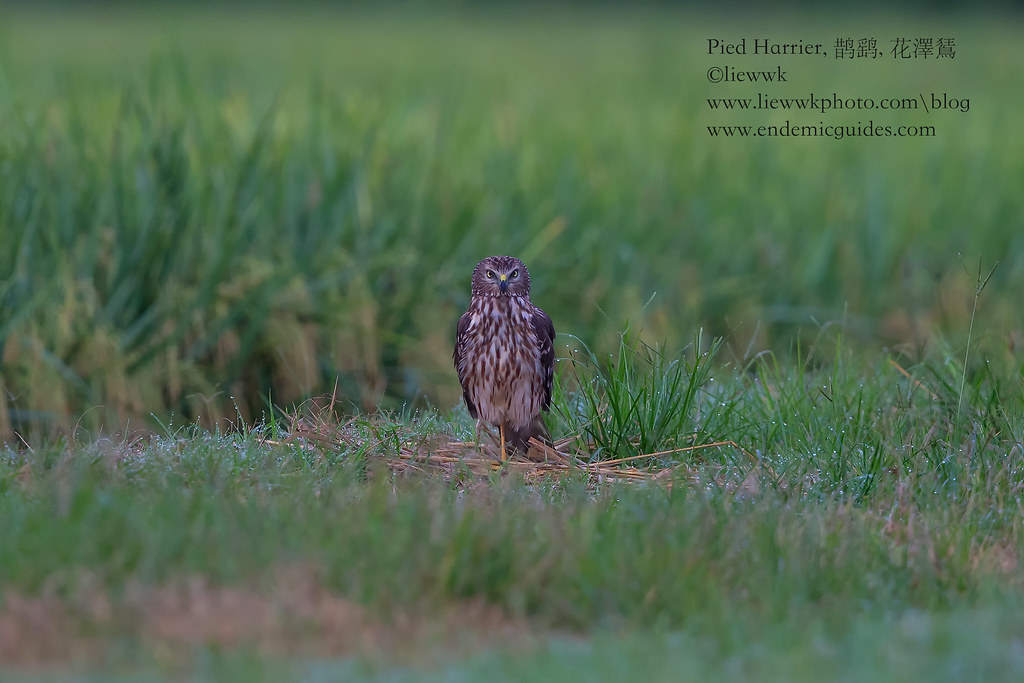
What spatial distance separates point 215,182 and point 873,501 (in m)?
4.64

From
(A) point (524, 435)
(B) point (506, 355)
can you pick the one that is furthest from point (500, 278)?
(A) point (524, 435)

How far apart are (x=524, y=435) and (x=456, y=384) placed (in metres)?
2.15

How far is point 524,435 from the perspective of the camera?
19.4ft

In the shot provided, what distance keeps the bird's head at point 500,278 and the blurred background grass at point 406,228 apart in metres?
0.46

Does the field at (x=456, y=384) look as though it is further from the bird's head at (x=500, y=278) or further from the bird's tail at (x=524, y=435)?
the bird's head at (x=500, y=278)

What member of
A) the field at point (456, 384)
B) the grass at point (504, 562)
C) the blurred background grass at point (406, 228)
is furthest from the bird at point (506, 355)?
the grass at point (504, 562)

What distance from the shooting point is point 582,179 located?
959cm

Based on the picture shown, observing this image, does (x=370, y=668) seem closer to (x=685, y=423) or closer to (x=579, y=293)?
(x=685, y=423)

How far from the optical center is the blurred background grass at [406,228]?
24.3ft

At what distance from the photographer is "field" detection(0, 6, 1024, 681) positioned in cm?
382

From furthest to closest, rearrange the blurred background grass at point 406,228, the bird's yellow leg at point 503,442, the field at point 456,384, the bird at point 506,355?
1. the blurred background grass at point 406,228
2. the bird at point 506,355
3. the bird's yellow leg at point 503,442
4. the field at point 456,384

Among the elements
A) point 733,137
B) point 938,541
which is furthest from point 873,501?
point 733,137

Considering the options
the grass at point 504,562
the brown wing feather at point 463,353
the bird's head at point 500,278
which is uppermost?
the bird's head at point 500,278

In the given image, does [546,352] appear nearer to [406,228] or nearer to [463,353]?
Answer: [463,353]
